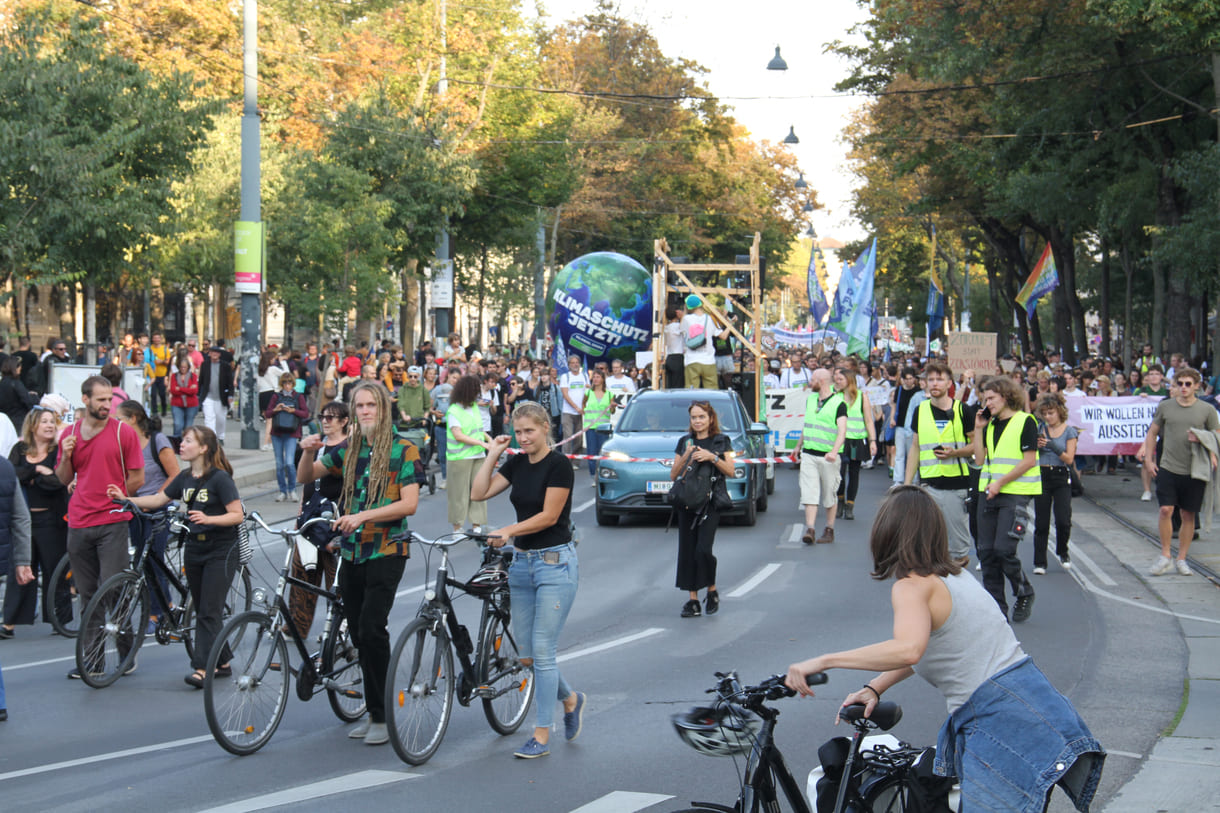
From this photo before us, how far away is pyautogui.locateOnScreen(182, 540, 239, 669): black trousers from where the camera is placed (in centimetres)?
820

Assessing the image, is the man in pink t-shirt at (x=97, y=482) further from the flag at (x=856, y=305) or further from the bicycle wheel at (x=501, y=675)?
the flag at (x=856, y=305)

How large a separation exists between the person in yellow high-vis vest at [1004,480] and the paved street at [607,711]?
537 millimetres

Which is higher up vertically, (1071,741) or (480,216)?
(480,216)

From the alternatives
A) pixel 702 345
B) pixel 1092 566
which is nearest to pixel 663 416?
pixel 1092 566

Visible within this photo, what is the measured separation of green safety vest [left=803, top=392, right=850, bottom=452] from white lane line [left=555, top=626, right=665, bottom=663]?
524 cm

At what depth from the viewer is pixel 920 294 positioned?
77.1 metres

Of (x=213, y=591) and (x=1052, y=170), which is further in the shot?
(x=1052, y=170)

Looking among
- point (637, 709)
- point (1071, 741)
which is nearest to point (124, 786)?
point (637, 709)

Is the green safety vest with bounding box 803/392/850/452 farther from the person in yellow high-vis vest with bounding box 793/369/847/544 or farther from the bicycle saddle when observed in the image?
the bicycle saddle

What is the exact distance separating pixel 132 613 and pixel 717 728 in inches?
222

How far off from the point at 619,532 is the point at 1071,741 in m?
12.2

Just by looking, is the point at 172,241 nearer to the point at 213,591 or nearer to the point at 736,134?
the point at 213,591

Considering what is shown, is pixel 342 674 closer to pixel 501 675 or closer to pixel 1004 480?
pixel 501 675

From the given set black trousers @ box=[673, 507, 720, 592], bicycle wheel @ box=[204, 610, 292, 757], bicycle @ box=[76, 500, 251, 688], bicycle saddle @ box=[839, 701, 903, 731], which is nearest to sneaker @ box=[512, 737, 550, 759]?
bicycle wheel @ box=[204, 610, 292, 757]
